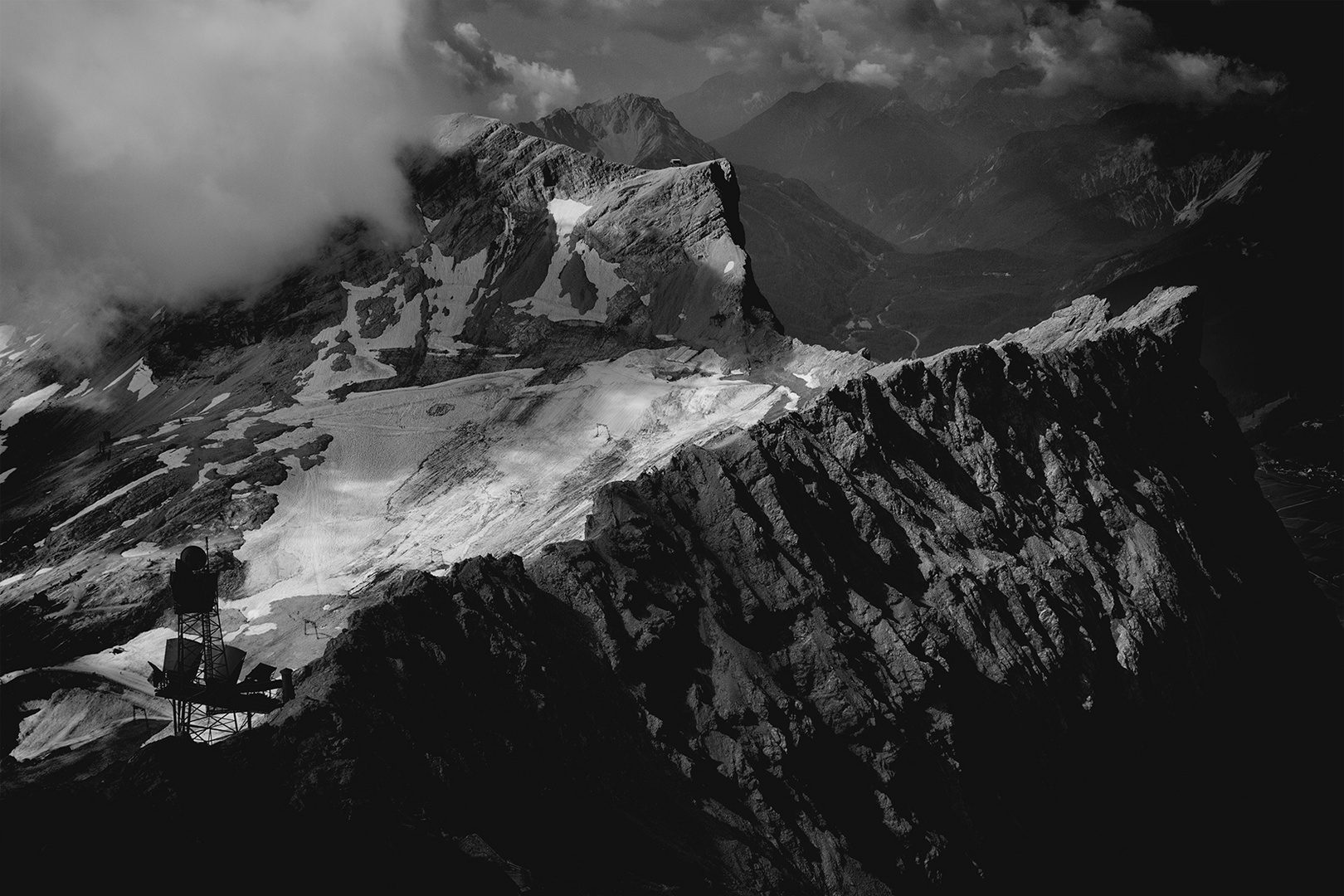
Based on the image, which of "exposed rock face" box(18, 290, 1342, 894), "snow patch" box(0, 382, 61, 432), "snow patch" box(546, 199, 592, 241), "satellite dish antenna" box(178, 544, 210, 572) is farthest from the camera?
"snow patch" box(0, 382, 61, 432)

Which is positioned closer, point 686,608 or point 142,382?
point 686,608

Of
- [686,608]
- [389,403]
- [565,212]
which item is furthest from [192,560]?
[565,212]

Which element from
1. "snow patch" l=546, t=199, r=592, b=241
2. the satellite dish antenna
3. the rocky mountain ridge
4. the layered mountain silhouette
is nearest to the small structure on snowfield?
the satellite dish antenna

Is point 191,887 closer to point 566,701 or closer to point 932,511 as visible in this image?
point 566,701

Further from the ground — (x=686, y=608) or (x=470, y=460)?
(x=470, y=460)

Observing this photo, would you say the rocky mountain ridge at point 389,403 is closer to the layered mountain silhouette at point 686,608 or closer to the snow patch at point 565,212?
the snow patch at point 565,212

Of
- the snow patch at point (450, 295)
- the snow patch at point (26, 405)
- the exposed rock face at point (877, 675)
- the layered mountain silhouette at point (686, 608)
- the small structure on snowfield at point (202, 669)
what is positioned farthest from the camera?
the snow patch at point (26, 405)

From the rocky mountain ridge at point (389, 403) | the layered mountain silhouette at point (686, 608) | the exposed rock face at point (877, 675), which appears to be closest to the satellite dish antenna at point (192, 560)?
the layered mountain silhouette at point (686, 608)

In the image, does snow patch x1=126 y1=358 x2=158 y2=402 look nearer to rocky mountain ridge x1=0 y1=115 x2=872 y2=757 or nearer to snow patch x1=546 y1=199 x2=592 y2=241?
rocky mountain ridge x1=0 y1=115 x2=872 y2=757

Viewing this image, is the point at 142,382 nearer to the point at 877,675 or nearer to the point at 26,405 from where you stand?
the point at 26,405
